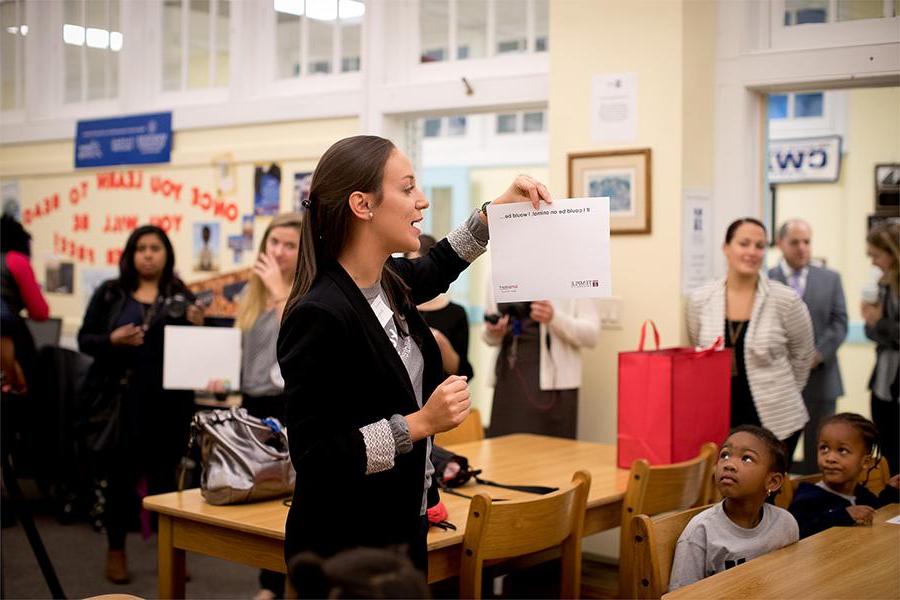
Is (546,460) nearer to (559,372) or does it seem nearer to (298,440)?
(559,372)

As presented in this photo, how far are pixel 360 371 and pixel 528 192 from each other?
0.56m

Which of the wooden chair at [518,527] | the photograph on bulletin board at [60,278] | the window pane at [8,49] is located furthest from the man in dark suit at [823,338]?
the photograph on bulletin board at [60,278]

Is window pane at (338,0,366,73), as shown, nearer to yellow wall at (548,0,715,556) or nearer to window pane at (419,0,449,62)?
window pane at (419,0,449,62)

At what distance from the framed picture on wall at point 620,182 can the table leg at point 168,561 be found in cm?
244

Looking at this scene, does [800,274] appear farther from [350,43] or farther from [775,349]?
[350,43]

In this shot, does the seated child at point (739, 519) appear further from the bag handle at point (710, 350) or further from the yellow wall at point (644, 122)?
the yellow wall at point (644, 122)

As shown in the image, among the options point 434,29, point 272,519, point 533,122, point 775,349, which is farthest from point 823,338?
point 272,519

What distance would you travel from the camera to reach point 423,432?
204 centimetres

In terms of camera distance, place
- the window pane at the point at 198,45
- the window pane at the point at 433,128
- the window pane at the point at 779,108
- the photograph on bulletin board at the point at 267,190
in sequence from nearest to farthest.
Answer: the window pane at the point at 198,45
the photograph on bulletin board at the point at 267,190
the window pane at the point at 779,108
the window pane at the point at 433,128

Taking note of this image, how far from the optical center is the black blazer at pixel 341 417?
2.00 m

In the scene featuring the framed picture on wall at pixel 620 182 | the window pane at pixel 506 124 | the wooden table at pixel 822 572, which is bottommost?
the wooden table at pixel 822 572

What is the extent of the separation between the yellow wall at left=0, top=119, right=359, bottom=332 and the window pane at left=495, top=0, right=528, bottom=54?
0.94m

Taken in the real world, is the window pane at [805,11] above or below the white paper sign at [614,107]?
above

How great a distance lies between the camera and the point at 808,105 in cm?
802
